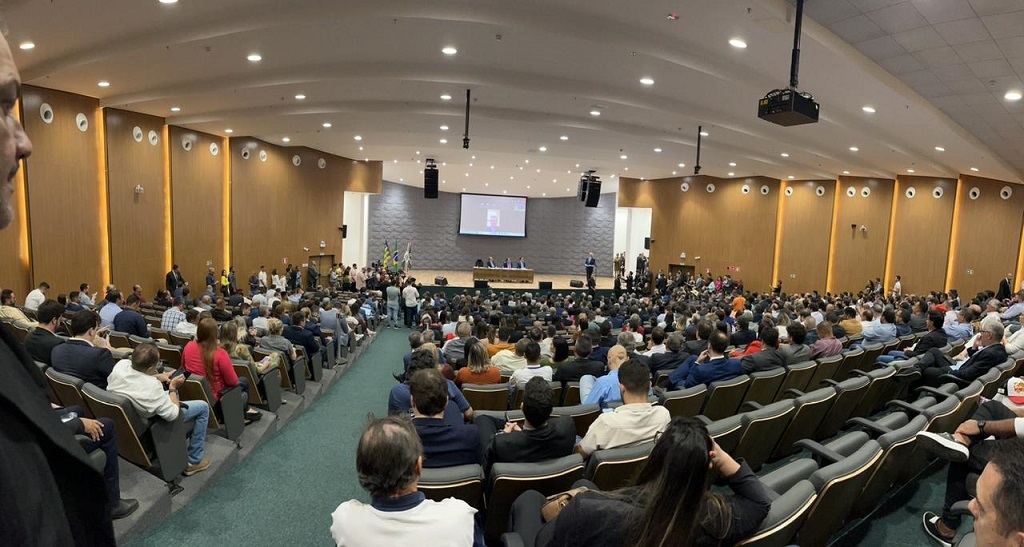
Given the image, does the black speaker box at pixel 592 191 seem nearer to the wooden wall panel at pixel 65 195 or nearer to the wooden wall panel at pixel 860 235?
the wooden wall panel at pixel 860 235

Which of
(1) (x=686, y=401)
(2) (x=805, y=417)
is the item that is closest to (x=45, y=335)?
(1) (x=686, y=401)

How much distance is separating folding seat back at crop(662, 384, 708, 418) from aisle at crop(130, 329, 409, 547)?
98.0 inches

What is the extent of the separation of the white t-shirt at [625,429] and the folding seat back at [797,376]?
8.42 feet

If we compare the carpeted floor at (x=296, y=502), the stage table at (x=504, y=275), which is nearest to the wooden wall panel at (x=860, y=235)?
the stage table at (x=504, y=275)

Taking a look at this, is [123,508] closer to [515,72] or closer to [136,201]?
[515,72]

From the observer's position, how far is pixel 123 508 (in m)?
3.21

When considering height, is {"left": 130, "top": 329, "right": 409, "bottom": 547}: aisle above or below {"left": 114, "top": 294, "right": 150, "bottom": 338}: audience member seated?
below

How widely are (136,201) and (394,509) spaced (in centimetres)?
1472

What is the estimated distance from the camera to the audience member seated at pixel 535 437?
2789 mm

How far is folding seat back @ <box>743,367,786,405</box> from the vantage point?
15.4 ft

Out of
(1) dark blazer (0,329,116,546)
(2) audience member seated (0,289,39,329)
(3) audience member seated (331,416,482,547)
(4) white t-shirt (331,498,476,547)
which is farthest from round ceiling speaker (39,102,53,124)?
(1) dark blazer (0,329,116,546)

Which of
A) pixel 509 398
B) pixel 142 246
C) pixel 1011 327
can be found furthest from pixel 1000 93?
pixel 142 246

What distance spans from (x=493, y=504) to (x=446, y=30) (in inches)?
260

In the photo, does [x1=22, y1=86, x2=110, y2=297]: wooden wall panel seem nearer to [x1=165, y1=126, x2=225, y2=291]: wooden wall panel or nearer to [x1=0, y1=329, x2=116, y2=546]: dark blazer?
[x1=165, y1=126, x2=225, y2=291]: wooden wall panel
